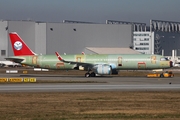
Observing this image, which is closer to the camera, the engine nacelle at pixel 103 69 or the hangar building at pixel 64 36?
the engine nacelle at pixel 103 69

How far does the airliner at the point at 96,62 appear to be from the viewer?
194ft

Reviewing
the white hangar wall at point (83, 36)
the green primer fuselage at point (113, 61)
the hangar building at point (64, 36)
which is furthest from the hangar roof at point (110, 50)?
the green primer fuselage at point (113, 61)

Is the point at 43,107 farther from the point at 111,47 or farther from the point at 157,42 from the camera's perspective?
the point at 157,42

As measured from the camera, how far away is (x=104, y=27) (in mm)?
112688

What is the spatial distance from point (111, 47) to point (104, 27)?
542 centimetres

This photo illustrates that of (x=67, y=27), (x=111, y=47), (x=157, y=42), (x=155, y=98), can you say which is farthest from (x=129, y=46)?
(x=155, y=98)

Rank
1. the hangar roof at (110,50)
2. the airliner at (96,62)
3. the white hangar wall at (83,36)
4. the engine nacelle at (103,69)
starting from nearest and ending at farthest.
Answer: the engine nacelle at (103,69) → the airliner at (96,62) → the white hangar wall at (83,36) → the hangar roof at (110,50)

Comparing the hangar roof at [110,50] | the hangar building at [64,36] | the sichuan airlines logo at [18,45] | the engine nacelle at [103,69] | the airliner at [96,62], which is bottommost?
the engine nacelle at [103,69]

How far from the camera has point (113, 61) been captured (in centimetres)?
6003

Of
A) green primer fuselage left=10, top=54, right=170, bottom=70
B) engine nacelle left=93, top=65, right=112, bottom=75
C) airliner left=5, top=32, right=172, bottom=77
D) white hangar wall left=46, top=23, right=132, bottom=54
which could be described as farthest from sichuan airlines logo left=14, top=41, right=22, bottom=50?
white hangar wall left=46, top=23, right=132, bottom=54

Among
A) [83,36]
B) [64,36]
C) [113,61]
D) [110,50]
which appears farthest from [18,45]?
[110,50]

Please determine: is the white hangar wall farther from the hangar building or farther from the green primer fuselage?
the green primer fuselage

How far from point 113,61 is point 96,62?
2.62 metres

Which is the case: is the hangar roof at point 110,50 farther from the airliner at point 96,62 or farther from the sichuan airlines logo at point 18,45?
the airliner at point 96,62
